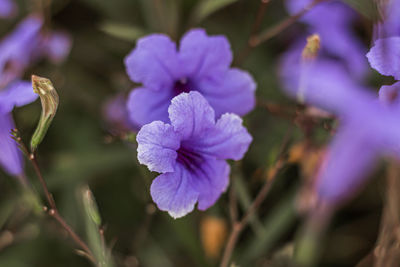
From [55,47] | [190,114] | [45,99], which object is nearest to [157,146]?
[190,114]

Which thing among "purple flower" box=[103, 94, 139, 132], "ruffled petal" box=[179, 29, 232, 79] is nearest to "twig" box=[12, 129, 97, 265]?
"ruffled petal" box=[179, 29, 232, 79]

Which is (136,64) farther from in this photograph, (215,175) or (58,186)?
(58,186)

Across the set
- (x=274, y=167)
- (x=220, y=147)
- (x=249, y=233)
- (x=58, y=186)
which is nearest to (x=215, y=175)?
A: (x=220, y=147)

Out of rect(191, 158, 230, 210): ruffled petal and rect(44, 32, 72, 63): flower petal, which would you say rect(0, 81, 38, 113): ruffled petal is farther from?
rect(44, 32, 72, 63): flower petal

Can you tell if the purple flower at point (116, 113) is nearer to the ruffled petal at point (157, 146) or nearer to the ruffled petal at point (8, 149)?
the ruffled petal at point (8, 149)

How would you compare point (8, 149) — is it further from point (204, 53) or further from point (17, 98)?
point (204, 53)
